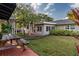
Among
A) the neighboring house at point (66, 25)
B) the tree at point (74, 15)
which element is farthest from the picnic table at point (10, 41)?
the tree at point (74, 15)

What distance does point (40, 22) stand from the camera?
887 centimetres

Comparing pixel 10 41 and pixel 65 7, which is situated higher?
pixel 65 7

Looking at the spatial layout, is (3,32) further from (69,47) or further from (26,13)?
(69,47)

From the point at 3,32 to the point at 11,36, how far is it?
15cm

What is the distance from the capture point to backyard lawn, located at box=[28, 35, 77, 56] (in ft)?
29.0

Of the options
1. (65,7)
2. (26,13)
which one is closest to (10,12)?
(26,13)

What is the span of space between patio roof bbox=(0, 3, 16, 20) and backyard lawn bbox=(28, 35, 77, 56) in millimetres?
652

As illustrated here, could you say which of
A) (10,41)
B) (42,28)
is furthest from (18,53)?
(42,28)

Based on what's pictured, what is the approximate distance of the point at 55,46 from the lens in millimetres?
8844

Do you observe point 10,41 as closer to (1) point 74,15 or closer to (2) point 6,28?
(2) point 6,28

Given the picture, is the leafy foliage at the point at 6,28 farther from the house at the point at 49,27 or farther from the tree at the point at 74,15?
the tree at the point at 74,15

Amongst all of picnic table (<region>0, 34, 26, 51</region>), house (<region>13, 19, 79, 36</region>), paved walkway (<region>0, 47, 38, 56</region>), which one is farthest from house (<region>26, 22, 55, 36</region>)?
paved walkway (<region>0, 47, 38, 56</region>)

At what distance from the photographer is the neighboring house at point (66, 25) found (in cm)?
880

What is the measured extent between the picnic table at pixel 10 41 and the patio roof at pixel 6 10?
0.32 meters
